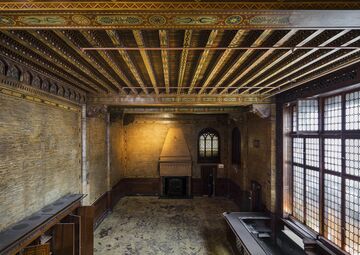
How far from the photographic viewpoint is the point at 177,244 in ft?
22.0

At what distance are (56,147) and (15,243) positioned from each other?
2.40 m

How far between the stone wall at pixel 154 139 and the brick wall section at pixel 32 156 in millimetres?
5474

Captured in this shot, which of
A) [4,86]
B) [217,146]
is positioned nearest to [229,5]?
[4,86]

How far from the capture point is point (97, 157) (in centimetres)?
795

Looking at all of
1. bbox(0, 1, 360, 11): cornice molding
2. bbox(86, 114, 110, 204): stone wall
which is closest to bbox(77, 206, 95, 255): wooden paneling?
bbox(86, 114, 110, 204): stone wall

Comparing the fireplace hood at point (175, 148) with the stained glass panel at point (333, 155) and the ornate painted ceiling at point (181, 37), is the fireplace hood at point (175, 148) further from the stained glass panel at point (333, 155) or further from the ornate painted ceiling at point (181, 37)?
the stained glass panel at point (333, 155)

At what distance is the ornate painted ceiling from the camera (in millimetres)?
2197

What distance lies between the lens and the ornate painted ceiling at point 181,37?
220cm

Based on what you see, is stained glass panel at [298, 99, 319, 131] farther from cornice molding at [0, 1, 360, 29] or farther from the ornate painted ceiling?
cornice molding at [0, 1, 360, 29]

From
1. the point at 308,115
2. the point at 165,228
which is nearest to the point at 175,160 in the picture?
the point at 165,228

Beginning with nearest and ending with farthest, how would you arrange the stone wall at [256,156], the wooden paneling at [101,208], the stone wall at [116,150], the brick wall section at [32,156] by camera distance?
the brick wall section at [32,156] < the stone wall at [256,156] < the wooden paneling at [101,208] < the stone wall at [116,150]

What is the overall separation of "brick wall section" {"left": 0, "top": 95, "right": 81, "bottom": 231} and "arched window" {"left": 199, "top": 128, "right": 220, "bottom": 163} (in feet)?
22.9

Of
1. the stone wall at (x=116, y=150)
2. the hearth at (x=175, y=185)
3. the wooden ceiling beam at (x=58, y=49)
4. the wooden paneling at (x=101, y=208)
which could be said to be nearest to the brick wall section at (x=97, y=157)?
the wooden paneling at (x=101, y=208)

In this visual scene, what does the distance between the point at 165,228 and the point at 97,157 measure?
11.2ft
